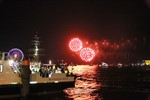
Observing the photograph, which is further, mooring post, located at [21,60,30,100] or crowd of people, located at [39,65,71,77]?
crowd of people, located at [39,65,71,77]

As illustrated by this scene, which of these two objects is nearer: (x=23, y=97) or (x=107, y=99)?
(x=23, y=97)

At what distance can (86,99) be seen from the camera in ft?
153

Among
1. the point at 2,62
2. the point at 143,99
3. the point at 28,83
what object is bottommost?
the point at 143,99

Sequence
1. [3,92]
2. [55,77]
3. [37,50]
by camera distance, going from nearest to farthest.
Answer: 1. [3,92]
2. [55,77]
3. [37,50]

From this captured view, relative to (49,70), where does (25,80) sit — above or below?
below

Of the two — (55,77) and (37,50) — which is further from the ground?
(37,50)

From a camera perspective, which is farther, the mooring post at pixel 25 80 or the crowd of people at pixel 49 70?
the crowd of people at pixel 49 70

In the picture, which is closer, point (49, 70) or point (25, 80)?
point (25, 80)

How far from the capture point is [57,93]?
4947 cm

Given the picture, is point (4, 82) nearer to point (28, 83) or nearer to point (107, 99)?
point (28, 83)

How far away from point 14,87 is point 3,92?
5.44 feet

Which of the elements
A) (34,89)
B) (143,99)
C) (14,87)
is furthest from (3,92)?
(143,99)

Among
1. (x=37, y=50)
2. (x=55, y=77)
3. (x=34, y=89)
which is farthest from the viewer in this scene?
(x=37, y=50)

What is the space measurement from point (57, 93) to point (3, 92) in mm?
10492
